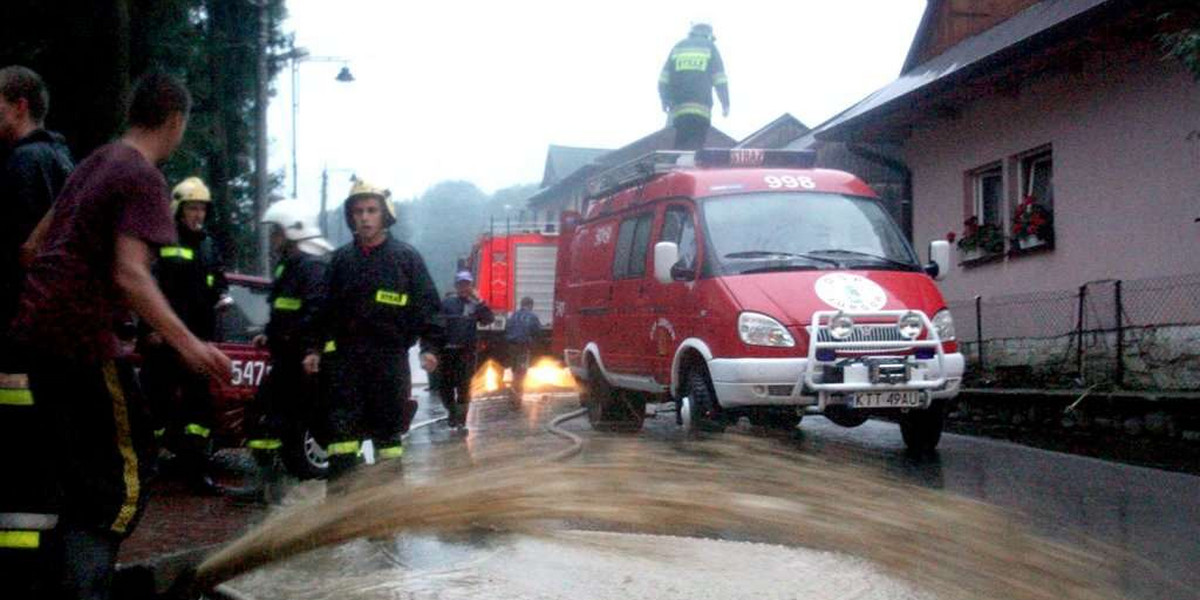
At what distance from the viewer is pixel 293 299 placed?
8.29 meters

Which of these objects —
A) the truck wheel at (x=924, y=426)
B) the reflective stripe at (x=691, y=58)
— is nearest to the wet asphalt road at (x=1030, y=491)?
the truck wheel at (x=924, y=426)

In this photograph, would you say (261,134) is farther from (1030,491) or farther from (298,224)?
(1030,491)

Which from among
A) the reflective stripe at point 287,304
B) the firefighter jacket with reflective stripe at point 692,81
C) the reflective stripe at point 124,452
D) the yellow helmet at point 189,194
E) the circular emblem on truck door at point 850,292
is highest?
the firefighter jacket with reflective stripe at point 692,81

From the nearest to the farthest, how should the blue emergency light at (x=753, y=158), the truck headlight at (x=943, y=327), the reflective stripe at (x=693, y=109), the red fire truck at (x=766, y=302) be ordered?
the red fire truck at (x=766, y=302) → the truck headlight at (x=943, y=327) → the blue emergency light at (x=753, y=158) → the reflective stripe at (x=693, y=109)

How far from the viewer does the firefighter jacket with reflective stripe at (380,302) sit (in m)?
7.54

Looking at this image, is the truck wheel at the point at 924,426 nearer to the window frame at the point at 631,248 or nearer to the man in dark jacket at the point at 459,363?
the window frame at the point at 631,248

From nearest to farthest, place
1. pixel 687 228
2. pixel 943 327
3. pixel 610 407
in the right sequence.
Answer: pixel 943 327, pixel 687 228, pixel 610 407

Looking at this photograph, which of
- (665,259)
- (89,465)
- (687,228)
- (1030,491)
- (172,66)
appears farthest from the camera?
(172,66)

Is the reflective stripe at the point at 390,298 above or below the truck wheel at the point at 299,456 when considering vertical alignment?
above

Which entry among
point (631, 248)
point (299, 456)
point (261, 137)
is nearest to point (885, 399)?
point (631, 248)

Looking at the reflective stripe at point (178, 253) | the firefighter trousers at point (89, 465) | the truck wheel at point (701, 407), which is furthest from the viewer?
the truck wheel at point (701, 407)

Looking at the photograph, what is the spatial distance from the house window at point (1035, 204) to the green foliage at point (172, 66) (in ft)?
33.6

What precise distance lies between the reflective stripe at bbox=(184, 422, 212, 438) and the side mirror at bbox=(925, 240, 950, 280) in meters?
5.86

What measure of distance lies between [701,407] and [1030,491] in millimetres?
2963
